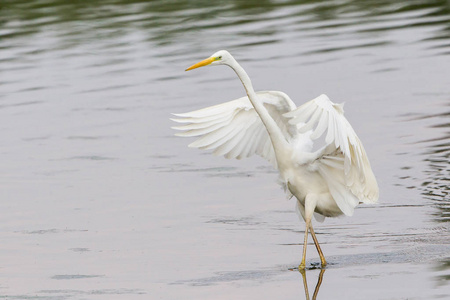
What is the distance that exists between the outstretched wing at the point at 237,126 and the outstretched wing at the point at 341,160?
0.57 meters

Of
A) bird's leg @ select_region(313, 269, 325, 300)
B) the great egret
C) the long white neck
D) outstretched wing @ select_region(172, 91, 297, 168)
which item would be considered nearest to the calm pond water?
bird's leg @ select_region(313, 269, 325, 300)

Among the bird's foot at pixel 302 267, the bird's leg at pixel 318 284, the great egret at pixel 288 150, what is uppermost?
the great egret at pixel 288 150

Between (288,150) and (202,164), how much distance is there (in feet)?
12.7

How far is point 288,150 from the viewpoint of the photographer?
989 centimetres

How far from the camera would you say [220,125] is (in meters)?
10.4

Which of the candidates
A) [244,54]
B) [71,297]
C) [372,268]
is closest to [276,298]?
[372,268]

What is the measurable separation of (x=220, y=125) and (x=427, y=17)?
1445 cm

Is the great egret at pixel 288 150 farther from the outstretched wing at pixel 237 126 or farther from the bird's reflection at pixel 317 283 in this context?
the bird's reflection at pixel 317 283

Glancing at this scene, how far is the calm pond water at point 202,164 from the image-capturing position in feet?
30.2

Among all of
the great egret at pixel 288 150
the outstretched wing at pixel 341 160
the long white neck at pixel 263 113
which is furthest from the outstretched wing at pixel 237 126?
the outstretched wing at pixel 341 160

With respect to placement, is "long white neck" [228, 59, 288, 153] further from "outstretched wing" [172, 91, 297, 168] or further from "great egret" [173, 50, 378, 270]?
"outstretched wing" [172, 91, 297, 168]

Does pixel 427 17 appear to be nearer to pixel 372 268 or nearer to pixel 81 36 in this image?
pixel 81 36

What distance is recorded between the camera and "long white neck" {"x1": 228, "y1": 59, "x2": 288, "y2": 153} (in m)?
9.70

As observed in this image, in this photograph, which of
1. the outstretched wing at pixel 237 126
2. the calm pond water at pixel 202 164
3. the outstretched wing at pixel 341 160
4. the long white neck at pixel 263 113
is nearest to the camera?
the outstretched wing at pixel 341 160
